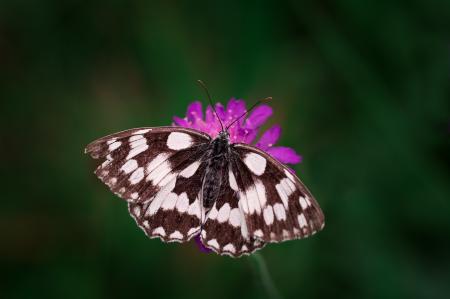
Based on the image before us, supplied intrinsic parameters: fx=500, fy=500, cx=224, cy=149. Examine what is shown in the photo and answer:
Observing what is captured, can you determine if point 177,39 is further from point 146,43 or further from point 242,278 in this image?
point 242,278

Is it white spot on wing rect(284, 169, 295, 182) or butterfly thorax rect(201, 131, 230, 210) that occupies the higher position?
butterfly thorax rect(201, 131, 230, 210)

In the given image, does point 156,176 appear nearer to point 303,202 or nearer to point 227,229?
point 227,229

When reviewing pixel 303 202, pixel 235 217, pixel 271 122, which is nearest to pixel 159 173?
pixel 235 217

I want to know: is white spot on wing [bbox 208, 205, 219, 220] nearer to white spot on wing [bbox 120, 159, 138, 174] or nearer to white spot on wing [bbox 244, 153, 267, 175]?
white spot on wing [bbox 244, 153, 267, 175]

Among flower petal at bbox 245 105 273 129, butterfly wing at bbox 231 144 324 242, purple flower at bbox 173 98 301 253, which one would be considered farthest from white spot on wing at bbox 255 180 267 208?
flower petal at bbox 245 105 273 129

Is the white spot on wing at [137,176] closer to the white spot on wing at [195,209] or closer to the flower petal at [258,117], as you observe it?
the white spot on wing at [195,209]

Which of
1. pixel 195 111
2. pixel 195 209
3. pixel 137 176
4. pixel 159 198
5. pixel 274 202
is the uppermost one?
pixel 195 111

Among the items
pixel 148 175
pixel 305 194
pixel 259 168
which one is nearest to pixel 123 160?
pixel 148 175
